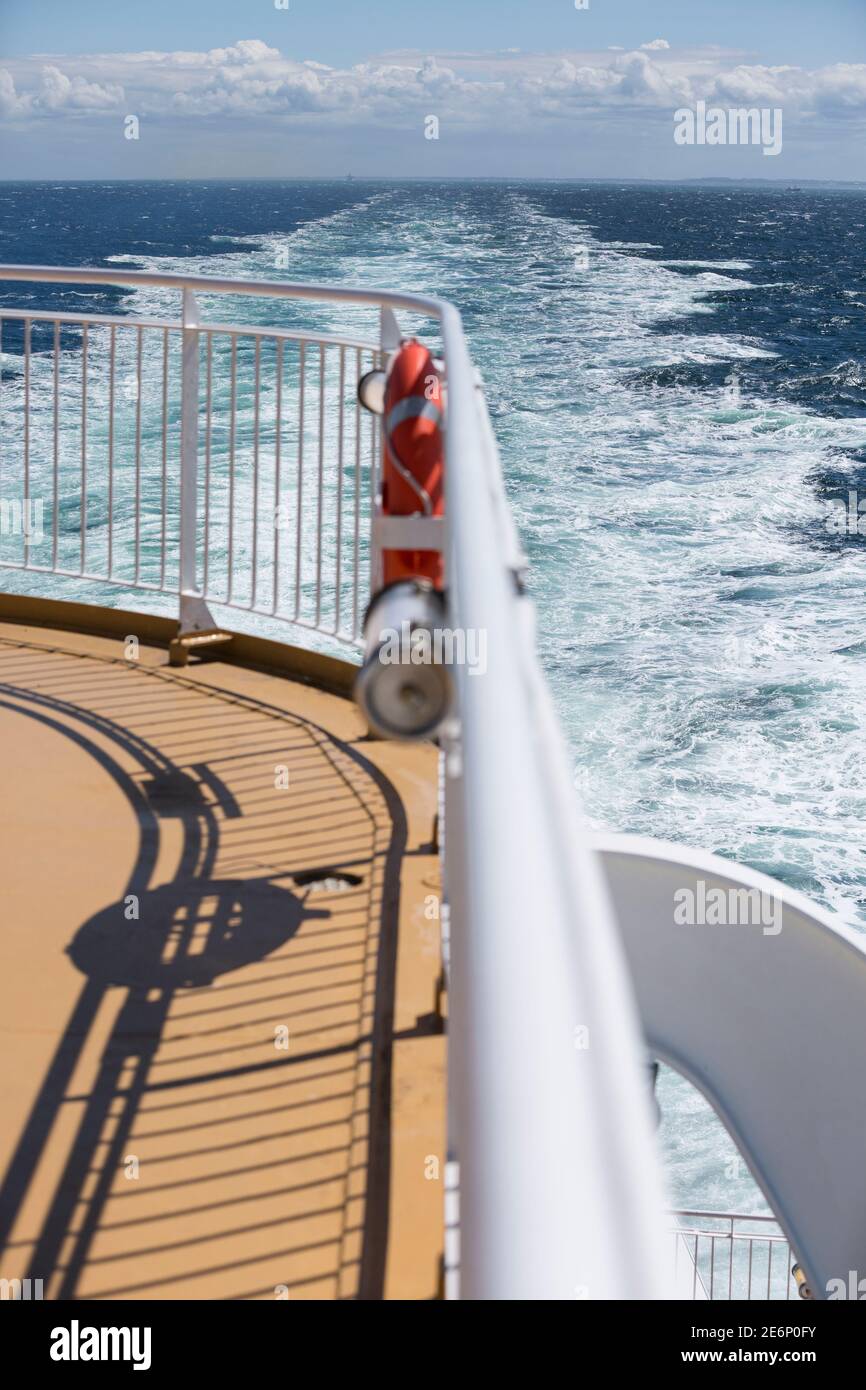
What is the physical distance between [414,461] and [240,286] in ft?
4.69

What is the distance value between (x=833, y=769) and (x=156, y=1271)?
397 inches

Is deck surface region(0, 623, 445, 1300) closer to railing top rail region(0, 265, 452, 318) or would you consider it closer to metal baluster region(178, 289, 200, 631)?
metal baluster region(178, 289, 200, 631)

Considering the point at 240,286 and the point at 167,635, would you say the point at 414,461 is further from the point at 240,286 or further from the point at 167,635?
the point at 167,635

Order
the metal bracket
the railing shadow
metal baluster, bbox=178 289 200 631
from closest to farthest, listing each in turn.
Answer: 1. the railing shadow
2. the metal bracket
3. metal baluster, bbox=178 289 200 631

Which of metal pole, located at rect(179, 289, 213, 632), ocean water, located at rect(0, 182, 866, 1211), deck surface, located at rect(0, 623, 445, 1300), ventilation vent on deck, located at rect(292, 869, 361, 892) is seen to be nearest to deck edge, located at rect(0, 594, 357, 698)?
deck surface, located at rect(0, 623, 445, 1300)

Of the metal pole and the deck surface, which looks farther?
the metal pole

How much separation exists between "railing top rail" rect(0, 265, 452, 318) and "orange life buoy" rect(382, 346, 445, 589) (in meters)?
0.40

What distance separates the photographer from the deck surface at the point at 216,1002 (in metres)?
1.96

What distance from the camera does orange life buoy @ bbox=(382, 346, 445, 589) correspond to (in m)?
2.88

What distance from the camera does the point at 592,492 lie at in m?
18.4

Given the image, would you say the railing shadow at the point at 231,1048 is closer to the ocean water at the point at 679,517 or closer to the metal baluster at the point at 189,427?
the metal baluster at the point at 189,427

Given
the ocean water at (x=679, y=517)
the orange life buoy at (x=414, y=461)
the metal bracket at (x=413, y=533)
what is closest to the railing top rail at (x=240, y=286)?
the orange life buoy at (x=414, y=461)
